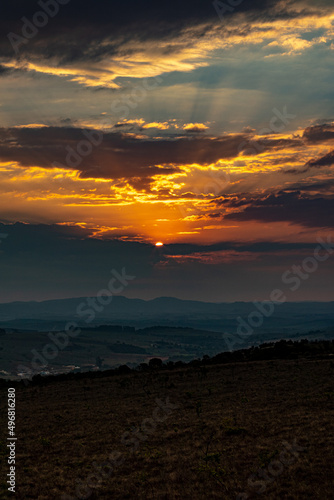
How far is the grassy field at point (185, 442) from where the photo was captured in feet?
70.6

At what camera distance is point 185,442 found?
28281mm

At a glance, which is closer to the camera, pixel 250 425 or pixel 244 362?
pixel 250 425

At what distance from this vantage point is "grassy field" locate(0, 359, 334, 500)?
2152 cm

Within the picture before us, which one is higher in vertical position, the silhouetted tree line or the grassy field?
the silhouetted tree line

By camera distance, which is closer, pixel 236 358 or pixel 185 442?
pixel 185 442

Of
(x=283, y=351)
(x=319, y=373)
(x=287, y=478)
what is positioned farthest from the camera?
(x=283, y=351)

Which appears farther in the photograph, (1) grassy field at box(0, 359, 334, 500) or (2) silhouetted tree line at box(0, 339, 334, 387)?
(2) silhouetted tree line at box(0, 339, 334, 387)

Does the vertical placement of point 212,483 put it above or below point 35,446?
below

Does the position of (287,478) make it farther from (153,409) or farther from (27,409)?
(27,409)

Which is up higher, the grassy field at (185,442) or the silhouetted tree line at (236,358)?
the silhouetted tree line at (236,358)

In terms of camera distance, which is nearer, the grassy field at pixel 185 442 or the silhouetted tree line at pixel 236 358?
the grassy field at pixel 185 442

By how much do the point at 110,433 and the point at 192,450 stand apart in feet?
26.7

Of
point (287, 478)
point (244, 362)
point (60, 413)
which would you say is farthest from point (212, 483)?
point (244, 362)

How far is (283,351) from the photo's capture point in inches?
2813
